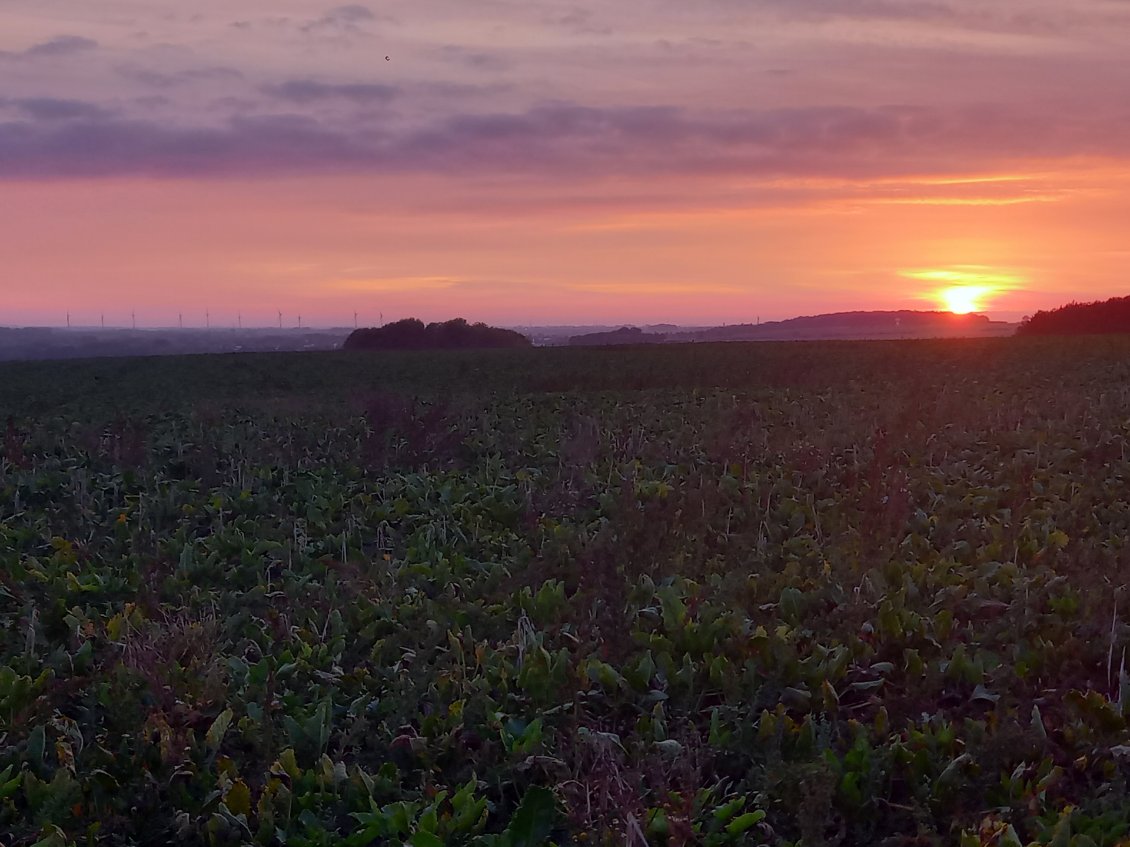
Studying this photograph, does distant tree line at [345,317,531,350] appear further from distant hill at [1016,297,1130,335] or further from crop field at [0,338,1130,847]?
crop field at [0,338,1130,847]

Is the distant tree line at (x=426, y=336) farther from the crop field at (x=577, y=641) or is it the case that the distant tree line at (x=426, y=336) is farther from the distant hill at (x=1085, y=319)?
the crop field at (x=577, y=641)

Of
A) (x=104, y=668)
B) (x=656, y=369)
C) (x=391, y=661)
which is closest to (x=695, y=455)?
(x=391, y=661)

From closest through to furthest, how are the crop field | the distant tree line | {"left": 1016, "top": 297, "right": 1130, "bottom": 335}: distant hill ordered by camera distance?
the crop field
{"left": 1016, "top": 297, "right": 1130, "bottom": 335}: distant hill
the distant tree line

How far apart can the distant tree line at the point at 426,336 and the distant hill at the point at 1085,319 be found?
101 feet

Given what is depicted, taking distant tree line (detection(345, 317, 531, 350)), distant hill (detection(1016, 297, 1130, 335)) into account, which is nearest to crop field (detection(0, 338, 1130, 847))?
distant hill (detection(1016, 297, 1130, 335))

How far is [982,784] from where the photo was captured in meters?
4.35

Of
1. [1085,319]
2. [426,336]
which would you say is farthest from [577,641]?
[426,336]

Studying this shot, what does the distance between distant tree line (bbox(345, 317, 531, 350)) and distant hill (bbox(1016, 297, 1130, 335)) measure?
3088 cm

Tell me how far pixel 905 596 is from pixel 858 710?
1.38 metres

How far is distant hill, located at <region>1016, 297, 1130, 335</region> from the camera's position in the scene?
44188 millimetres

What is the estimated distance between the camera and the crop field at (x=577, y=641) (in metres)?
4.36

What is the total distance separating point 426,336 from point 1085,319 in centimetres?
3857

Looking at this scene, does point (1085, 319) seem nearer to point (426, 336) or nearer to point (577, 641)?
point (426, 336)

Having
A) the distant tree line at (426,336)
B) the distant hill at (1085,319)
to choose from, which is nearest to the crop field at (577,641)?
the distant hill at (1085,319)
